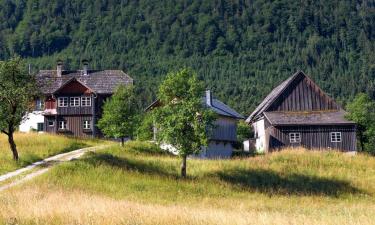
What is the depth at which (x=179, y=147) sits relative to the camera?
4122 centimetres

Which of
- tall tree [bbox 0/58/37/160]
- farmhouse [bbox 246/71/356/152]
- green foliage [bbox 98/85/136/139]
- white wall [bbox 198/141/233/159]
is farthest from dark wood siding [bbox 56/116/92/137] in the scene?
tall tree [bbox 0/58/37/160]

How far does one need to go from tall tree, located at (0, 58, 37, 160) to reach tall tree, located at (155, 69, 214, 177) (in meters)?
9.71

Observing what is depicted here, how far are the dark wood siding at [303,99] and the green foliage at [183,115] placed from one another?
26.2 meters

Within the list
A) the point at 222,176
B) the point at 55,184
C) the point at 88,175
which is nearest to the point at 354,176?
the point at 222,176

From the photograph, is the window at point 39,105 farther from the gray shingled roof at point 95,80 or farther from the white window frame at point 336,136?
the white window frame at point 336,136

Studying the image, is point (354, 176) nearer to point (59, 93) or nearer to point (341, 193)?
point (341, 193)

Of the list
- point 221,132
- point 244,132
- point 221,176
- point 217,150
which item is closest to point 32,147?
point 221,176

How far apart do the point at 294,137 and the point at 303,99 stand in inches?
213

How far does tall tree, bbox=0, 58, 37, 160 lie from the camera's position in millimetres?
38094

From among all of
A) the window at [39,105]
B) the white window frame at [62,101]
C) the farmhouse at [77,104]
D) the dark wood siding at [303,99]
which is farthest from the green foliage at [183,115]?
the window at [39,105]

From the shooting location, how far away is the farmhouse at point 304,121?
64938 millimetres

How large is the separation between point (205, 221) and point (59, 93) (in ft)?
192

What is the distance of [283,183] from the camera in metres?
42.0

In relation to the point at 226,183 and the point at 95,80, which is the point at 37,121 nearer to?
the point at 95,80
